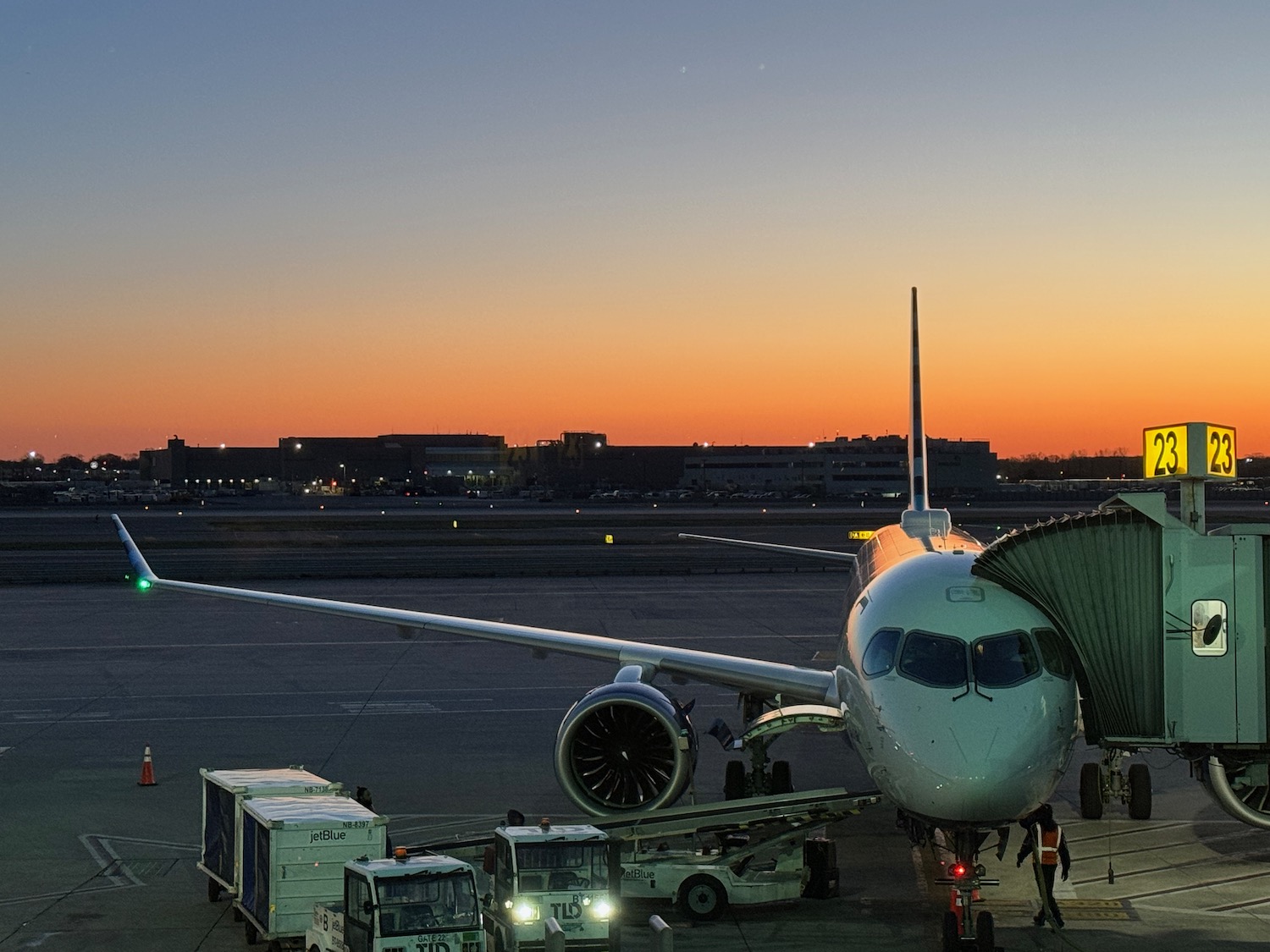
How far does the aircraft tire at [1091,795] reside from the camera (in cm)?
2102

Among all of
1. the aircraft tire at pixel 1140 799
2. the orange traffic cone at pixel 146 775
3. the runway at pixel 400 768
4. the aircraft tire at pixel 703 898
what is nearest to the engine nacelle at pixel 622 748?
the aircraft tire at pixel 703 898

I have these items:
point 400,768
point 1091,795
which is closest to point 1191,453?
point 1091,795

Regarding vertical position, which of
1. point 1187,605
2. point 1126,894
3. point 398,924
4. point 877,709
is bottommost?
point 1126,894

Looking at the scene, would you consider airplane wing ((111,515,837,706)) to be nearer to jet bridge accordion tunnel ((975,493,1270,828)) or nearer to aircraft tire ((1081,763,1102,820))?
jet bridge accordion tunnel ((975,493,1270,828))

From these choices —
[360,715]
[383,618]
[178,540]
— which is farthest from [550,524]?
[383,618]

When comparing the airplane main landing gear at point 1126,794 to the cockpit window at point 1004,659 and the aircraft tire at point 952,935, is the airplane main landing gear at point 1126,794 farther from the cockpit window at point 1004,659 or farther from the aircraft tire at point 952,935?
the aircraft tire at point 952,935

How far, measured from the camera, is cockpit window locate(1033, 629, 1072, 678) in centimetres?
1491

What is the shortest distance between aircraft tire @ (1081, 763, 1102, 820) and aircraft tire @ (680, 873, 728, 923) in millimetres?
7363

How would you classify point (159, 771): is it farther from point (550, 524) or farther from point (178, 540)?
point (550, 524)

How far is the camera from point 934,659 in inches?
580

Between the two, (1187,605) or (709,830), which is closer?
(1187,605)

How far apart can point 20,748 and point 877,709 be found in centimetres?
1791

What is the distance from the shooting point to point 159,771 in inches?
945

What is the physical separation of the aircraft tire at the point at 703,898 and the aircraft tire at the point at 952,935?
3.01 m
